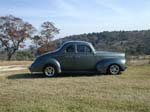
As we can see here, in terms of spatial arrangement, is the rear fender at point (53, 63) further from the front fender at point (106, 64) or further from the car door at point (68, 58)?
the front fender at point (106, 64)

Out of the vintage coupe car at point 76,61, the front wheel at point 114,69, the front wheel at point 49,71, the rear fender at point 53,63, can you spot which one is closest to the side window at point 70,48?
the vintage coupe car at point 76,61

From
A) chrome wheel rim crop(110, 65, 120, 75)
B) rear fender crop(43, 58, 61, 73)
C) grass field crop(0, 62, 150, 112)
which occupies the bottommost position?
grass field crop(0, 62, 150, 112)

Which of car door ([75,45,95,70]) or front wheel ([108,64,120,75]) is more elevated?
car door ([75,45,95,70])

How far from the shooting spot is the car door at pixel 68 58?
14.4m

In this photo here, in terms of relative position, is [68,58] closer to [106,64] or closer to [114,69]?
[106,64]

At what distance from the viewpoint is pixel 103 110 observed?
7.17 m

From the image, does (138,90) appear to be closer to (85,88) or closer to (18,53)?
(85,88)

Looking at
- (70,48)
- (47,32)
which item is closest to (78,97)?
(70,48)

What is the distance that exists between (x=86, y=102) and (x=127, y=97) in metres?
1.23

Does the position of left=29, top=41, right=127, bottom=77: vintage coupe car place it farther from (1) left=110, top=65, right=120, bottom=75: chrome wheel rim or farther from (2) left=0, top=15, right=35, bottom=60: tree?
(2) left=0, top=15, right=35, bottom=60: tree

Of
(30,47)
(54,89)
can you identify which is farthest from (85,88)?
(30,47)

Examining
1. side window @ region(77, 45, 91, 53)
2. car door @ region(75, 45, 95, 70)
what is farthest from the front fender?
side window @ region(77, 45, 91, 53)

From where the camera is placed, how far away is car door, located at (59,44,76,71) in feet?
47.1

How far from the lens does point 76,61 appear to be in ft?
47.3
